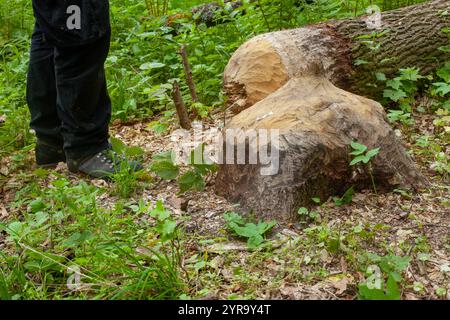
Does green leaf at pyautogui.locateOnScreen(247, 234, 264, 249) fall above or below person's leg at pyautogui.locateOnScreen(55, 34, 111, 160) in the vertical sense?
below

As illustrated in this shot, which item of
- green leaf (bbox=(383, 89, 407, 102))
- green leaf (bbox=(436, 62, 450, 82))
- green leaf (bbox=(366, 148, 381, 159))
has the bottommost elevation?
green leaf (bbox=(383, 89, 407, 102))

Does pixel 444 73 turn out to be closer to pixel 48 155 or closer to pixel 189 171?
pixel 189 171

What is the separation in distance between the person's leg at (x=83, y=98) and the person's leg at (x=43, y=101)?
9.2 inches

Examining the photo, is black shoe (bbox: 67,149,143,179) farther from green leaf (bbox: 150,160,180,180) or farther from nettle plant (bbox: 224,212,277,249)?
nettle plant (bbox: 224,212,277,249)

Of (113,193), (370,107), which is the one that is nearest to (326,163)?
(370,107)

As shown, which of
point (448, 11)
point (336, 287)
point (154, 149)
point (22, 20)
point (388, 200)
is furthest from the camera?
point (22, 20)

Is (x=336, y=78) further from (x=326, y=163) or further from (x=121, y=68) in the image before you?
(x=121, y=68)

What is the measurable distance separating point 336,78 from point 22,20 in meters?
4.11

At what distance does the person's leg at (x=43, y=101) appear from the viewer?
3400 millimetres

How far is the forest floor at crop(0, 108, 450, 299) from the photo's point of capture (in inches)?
88.7

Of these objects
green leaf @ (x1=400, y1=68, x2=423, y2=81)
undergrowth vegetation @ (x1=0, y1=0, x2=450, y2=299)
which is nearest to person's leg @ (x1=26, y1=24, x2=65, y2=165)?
undergrowth vegetation @ (x1=0, y1=0, x2=450, y2=299)

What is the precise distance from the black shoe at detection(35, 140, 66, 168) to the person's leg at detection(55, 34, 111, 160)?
0.83 ft

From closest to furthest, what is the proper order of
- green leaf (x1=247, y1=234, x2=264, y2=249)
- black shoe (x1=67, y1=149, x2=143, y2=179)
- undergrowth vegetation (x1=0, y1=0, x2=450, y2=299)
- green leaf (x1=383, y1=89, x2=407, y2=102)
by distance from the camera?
undergrowth vegetation (x1=0, y1=0, x2=450, y2=299) → green leaf (x1=247, y1=234, x2=264, y2=249) → black shoe (x1=67, y1=149, x2=143, y2=179) → green leaf (x1=383, y1=89, x2=407, y2=102)

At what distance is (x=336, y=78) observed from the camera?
3965 mm
